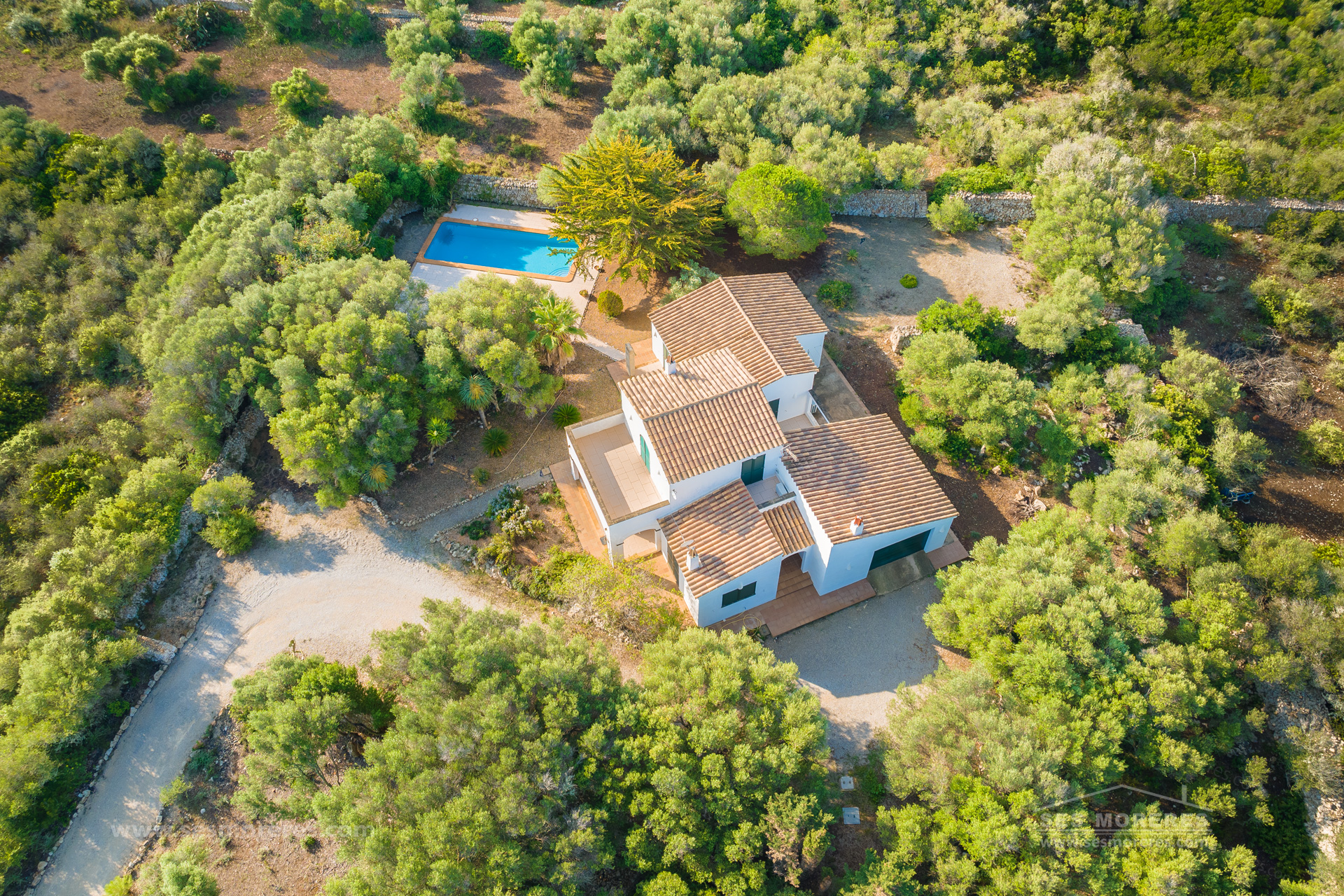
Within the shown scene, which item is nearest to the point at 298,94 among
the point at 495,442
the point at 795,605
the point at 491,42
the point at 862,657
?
the point at 491,42

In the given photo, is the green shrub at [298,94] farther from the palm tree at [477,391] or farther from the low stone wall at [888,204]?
the low stone wall at [888,204]

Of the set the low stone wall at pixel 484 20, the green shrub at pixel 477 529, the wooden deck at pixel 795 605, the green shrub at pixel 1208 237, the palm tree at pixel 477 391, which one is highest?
the low stone wall at pixel 484 20

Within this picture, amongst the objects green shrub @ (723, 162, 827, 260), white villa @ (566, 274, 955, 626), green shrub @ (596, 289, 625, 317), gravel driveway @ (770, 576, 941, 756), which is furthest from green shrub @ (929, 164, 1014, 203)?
gravel driveway @ (770, 576, 941, 756)

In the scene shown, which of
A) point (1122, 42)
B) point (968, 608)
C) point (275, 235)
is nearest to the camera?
point (968, 608)

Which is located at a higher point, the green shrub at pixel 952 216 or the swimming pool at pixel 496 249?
the green shrub at pixel 952 216

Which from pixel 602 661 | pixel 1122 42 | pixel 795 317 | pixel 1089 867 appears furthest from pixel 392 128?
pixel 1122 42

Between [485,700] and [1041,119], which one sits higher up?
[1041,119]

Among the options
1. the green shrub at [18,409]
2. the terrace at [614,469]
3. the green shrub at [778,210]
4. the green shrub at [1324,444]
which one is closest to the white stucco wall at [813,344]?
the green shrub at [778,210]

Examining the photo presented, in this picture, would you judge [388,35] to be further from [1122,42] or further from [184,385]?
[1122,42]

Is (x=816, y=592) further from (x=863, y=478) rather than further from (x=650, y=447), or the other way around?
(x=650, y=447)
